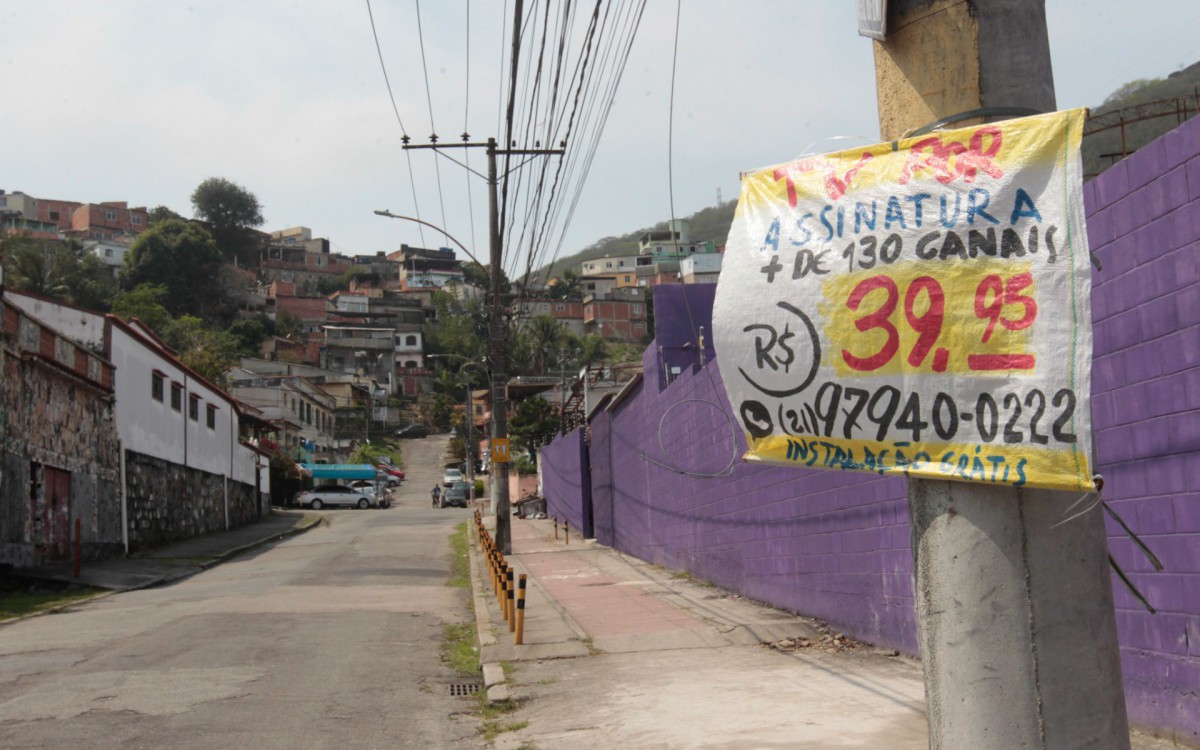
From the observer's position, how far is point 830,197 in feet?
10.5

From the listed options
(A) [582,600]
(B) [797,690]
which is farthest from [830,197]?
(A) [582,600]

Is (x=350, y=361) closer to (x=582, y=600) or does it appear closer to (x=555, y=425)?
(x=555, y=425)

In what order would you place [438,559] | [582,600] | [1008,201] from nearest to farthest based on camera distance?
[1008,201]
[582,600]
[438,559]

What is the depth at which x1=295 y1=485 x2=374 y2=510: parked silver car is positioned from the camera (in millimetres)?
53500

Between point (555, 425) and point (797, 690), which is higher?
point (555, 425)

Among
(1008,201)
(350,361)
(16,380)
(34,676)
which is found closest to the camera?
(1008,201)

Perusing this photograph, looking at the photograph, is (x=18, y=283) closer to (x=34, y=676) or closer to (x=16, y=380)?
(x=16, y=380)

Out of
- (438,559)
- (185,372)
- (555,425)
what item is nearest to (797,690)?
(438,559)

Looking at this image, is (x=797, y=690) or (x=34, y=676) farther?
(x=34, y=676)

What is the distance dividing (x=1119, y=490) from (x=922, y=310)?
11.2 feet

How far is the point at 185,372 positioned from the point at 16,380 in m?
13.9

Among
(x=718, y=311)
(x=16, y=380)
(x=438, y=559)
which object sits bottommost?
(x=438, y=559)

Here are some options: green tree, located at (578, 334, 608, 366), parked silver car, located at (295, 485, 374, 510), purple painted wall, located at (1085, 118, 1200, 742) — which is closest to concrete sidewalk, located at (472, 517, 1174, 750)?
purple painted wall, located at (1085, 118, 1200, 742)

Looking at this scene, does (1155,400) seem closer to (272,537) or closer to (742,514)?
(742,514)
